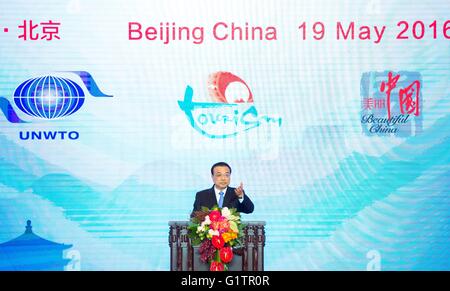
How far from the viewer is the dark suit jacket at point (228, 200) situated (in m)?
5.34

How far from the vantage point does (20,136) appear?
17.5 feet

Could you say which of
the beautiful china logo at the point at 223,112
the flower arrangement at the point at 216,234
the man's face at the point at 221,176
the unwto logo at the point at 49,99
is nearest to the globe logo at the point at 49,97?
the unwto logo at the point at 49,99

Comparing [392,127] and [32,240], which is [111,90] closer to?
[32,240]

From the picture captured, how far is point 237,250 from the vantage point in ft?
17.0

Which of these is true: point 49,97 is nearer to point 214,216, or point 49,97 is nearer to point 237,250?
point 214,216

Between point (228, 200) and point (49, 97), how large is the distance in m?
1.32

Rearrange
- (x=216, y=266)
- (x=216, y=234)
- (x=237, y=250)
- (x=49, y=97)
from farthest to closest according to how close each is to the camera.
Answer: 1. (x=49, y=97)
2. (x=237, y=250)
3. (x=216, y=266)
4. (x=216, y=234)

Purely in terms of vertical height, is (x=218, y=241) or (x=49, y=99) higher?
(x=49, y=99)

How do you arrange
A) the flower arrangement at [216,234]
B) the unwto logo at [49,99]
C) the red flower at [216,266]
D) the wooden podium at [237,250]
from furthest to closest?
the unwto logo at [49,99] → the wooden podium at [237,250] → the red flower at [216,266] → the flower arrangement at [216,234]

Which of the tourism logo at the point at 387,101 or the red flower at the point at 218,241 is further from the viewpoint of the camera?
the tourism logo at the point at 387,101

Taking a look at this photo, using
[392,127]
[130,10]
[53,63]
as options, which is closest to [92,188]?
[53,63]

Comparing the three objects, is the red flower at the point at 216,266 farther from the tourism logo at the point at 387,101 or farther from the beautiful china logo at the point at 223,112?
the tourism logo at the point at 387,101

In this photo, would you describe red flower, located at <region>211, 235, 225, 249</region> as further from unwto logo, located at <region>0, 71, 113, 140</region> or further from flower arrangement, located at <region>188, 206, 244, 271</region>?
unwto logo, located at <region>0, 71, 113, 140</region>

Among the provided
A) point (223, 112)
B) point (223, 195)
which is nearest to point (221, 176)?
point (223, 195)
